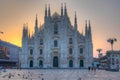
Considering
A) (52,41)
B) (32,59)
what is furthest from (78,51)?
(32,59)

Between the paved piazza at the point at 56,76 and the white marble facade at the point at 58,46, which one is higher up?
the white marble facade at the point at 58,46

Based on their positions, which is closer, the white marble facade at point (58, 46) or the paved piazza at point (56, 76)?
the paved piazza at point (56, 76)

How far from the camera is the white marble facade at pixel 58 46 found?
77.9 meters

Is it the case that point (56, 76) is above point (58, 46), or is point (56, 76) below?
below

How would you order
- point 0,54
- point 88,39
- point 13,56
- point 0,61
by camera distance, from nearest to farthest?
point 88,39, point 0,61, point 0,54, point 13,56

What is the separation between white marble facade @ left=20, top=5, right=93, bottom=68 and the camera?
7794 cm

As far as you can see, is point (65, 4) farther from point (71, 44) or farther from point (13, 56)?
point (13, 56)

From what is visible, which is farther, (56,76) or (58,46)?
(58,46)

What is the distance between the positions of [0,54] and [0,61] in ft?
27.9

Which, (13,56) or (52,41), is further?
(13,56)

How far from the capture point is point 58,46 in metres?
79.0

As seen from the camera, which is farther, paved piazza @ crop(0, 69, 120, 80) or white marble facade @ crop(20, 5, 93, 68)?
white marble facade @ crop(20, 5, 93, 68)

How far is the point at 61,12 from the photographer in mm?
79250

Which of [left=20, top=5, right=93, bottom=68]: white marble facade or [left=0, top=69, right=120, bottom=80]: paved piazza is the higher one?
[left=20, top=5, right=93, bottom=68]: white marble facade
